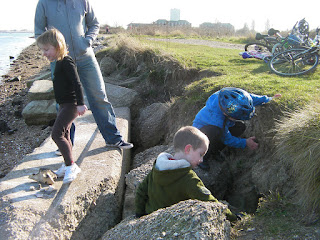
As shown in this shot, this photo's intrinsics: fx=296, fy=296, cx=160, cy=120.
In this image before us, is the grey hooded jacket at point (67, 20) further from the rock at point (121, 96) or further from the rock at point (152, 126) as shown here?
the rock at point (121, 96)

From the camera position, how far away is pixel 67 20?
3672 mm

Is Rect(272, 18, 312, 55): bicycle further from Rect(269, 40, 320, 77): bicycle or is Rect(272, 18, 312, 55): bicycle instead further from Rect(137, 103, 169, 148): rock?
Rect(137, 103, 169, 148): rock

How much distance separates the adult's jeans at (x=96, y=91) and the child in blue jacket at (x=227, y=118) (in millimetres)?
1225

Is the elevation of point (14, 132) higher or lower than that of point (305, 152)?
lower

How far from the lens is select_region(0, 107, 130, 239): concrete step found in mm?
2672

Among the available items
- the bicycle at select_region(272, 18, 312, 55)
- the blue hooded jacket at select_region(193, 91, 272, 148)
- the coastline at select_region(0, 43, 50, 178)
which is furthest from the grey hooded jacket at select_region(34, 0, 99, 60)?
the bicycle at select_region(272, 18, 312, 55)

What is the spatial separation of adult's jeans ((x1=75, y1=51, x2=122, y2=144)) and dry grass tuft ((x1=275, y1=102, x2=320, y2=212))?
7.30 feet

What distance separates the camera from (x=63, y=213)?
112 inches

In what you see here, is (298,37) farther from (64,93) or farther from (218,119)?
(64,93)

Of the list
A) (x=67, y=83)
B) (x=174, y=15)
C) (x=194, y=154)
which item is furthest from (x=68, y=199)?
(x=174, y=15)

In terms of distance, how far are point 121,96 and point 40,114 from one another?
8.35 ft

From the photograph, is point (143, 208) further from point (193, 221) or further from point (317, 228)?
point (317, 228)

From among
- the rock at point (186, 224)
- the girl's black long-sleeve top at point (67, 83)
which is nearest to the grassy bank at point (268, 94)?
the rock at point (186, 224)

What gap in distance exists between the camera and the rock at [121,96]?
6852 mm
